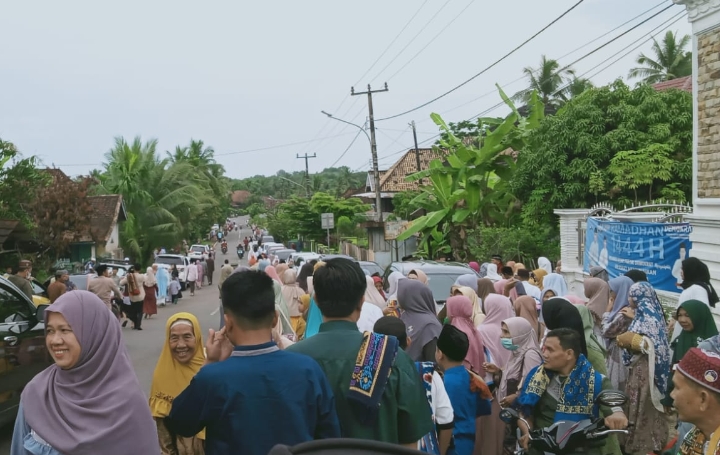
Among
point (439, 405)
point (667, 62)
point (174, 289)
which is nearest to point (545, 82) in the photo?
point (667, 62)

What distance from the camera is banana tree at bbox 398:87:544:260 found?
2439cm

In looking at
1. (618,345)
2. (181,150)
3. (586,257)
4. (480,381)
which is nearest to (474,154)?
(586,257)

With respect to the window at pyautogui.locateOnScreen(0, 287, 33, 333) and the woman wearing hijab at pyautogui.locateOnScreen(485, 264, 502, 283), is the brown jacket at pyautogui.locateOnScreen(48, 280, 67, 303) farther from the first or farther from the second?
the woman wearing hijab at pyautogui.locateOnScreen(485, 264, 502, 283)

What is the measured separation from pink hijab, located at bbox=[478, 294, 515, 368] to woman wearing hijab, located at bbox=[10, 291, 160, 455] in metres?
4.17

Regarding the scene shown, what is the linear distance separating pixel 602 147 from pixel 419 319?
589 inches

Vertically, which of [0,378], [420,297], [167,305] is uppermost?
[420,297]

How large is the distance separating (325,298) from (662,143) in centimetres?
1790

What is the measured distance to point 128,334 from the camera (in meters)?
19.4

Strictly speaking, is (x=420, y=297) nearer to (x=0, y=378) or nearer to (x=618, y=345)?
(x=618, y=345)

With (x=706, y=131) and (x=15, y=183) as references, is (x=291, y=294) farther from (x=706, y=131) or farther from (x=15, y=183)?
(x=15, y=183)

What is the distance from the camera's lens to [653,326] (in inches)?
275

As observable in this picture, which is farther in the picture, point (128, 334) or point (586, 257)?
point (128, 334)

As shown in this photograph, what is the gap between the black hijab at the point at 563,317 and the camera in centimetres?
628

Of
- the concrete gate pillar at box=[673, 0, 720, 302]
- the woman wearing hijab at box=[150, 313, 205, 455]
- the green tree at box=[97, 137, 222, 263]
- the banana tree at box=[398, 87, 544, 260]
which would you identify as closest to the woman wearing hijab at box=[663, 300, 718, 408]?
the woman wearing hijab at box=[150, 313, 205, 455]
